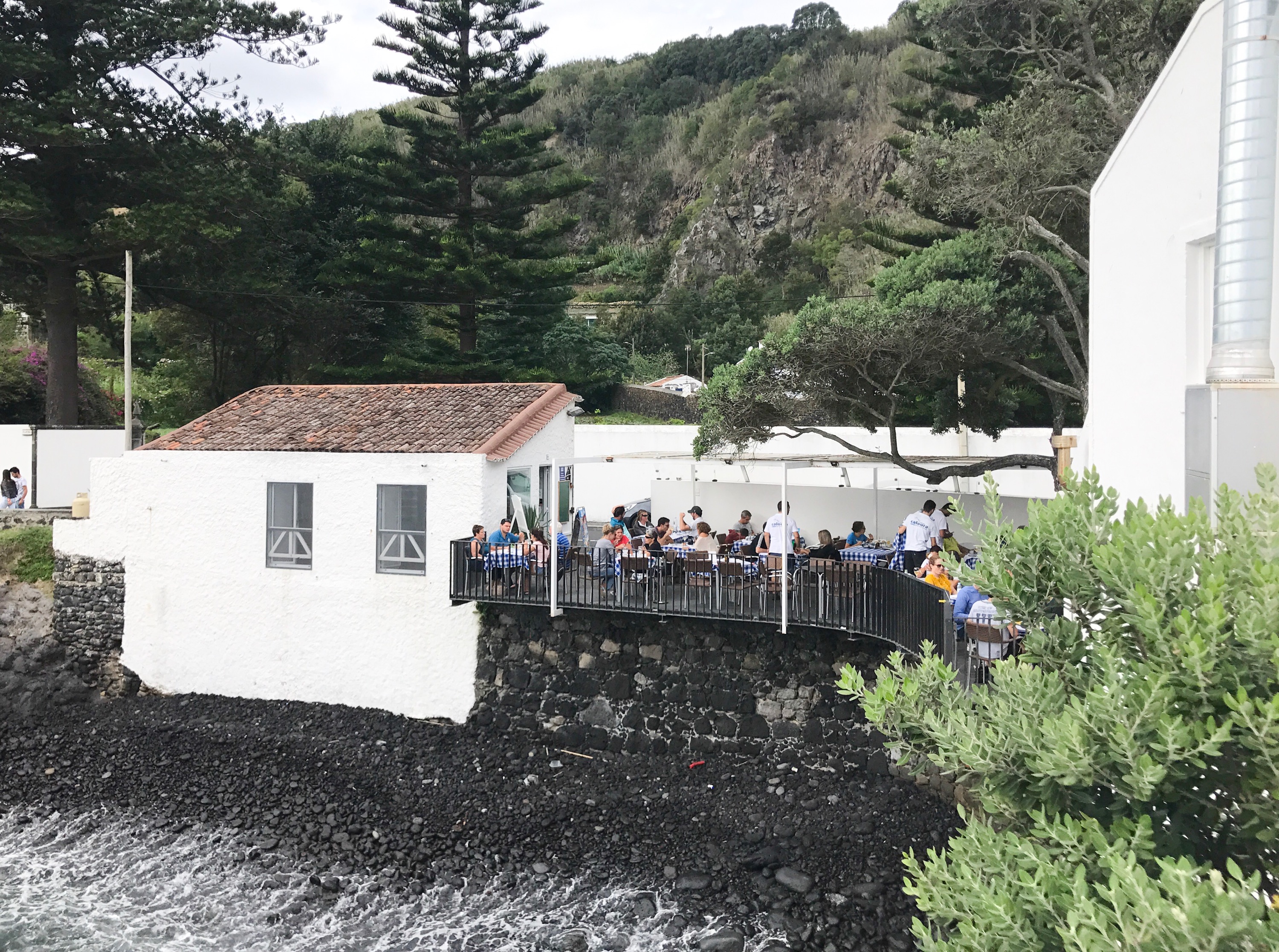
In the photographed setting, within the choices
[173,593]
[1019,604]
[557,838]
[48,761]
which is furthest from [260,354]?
[1019,604]

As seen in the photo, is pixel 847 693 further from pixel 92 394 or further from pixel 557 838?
pixel 92 394

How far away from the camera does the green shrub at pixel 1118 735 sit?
3338mm

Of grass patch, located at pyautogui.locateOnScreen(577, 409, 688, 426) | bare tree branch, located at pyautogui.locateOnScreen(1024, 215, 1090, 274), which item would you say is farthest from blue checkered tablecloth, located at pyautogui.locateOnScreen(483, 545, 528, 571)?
grass patch, located at pyautogui.locateOnScreen(577, 409, 688, 426)

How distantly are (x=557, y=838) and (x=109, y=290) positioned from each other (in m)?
19.9

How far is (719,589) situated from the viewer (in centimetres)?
1122

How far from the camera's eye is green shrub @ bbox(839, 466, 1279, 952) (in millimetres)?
3338

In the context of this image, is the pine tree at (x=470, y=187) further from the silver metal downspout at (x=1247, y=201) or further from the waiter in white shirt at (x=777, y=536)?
the silver metal downspout at (x=1247, y=201)

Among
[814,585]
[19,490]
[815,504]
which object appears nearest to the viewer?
[814,585]

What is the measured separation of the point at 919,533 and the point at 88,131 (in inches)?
650

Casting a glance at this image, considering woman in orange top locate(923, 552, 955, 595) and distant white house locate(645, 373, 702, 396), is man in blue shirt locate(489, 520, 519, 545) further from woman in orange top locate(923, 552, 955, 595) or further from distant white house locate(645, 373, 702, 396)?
distant white house locate(645, 373, 702, 396)

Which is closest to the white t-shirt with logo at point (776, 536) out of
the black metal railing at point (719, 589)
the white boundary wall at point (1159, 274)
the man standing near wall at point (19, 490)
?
the black metal railing at point (719, 589)

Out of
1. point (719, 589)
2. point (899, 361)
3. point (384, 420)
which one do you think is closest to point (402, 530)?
point (384, 420)

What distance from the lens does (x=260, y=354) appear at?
26.8 metres

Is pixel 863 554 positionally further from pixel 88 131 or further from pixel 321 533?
pixel 88 131
